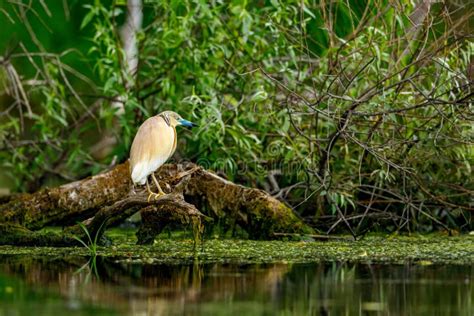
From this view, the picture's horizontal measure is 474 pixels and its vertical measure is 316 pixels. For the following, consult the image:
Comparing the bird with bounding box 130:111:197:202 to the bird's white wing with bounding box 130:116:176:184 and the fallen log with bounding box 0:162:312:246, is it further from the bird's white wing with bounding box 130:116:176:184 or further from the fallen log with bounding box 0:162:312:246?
the fallen log with bounding box 0:162:312:246

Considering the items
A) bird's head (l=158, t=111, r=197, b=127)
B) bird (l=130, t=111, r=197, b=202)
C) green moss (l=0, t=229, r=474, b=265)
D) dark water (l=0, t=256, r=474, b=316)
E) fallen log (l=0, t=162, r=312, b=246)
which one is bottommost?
dark water (l=0, t=256, r=474, b=316)

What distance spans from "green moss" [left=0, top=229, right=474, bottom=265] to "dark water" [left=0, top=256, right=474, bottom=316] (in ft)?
0.77

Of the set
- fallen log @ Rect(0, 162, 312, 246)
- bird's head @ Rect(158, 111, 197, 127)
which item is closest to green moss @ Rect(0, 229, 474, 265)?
fallen log @ Rect(0, 162, 312, 246)

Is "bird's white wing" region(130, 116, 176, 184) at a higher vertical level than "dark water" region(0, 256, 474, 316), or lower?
higher

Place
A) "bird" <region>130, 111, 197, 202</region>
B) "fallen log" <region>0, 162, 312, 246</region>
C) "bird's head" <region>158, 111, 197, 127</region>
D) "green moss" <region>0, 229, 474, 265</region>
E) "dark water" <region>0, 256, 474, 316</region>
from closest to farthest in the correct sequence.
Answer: "dark water" <region>0, 256, 474, 316</region>, "green moss" <region>0, 229, 474, 265</region>, "bird" <region>130, 111, 197, 202</region>, "bird's head" <region>158, 111, 197, 127</region>, "fallen log" <region>0, 162, 312, 246</region>

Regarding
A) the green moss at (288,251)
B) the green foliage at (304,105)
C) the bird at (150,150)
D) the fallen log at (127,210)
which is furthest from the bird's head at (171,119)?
the green moss at (288,251)

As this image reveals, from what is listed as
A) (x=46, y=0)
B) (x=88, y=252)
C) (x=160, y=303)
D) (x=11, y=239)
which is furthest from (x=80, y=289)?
(x=46, y=0)

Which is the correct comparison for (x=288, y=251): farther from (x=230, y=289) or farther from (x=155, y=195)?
(x=230, y=289)

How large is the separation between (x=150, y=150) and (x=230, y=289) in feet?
5.43

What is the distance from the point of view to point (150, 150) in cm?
639

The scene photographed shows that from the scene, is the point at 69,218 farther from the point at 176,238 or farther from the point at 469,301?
the point at 469,301

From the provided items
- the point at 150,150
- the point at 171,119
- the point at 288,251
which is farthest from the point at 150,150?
the point at 288,251

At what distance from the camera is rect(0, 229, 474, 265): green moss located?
237 inches

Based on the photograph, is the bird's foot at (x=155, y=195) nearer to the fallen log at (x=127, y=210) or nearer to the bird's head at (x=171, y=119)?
the fallen log at (x=127, y=210)
